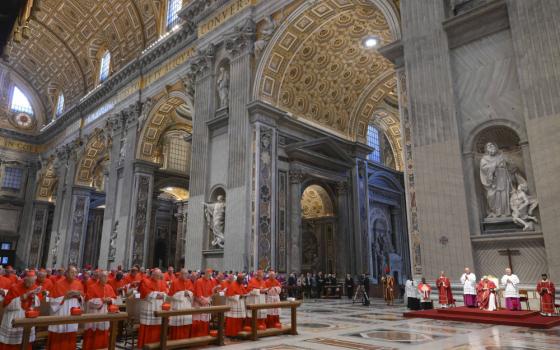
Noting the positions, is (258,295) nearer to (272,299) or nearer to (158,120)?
→ (272,299)

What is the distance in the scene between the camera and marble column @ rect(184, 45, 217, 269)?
13438mm

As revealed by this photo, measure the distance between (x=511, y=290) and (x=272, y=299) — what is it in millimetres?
4082

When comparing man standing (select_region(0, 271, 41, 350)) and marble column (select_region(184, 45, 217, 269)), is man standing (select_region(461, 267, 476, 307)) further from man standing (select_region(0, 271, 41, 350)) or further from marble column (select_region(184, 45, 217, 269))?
marble column (select_region(184, 45, 217, 269))

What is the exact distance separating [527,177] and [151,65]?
16337 mm

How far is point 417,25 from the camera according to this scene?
370 inches

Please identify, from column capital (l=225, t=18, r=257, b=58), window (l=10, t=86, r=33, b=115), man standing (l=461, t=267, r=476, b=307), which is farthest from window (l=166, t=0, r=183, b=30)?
window (l=10, t=86, r=33, b=115)

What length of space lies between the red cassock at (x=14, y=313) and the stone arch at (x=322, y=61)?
31.9ft

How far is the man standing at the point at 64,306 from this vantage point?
454 centimetres

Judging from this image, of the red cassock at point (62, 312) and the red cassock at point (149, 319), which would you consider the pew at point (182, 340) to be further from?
the red cassock at point (62, 312)

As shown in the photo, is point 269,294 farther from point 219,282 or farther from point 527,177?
point 527,177

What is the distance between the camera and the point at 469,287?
24.7ft

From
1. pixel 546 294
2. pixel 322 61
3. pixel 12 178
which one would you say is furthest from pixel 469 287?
pixel 12 178

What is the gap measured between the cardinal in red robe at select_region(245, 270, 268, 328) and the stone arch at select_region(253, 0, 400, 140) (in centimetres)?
762

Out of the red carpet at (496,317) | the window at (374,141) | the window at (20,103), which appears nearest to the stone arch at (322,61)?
the window at (374,141)
